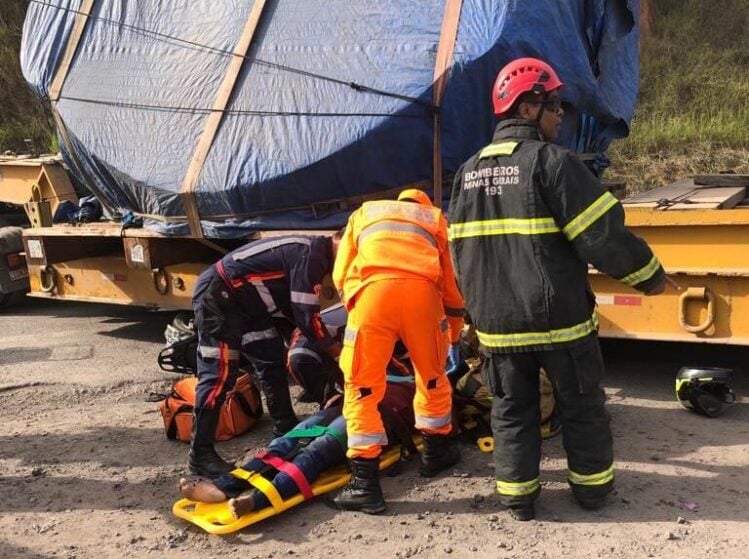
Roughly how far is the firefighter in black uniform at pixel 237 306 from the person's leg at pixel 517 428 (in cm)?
89

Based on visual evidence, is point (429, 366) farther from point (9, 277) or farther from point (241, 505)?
point (9, 277)

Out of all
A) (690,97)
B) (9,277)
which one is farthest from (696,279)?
(690,97)

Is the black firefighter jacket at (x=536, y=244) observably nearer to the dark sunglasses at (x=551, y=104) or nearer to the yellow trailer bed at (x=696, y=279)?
the dark sunglasses at (x=551, y=104)

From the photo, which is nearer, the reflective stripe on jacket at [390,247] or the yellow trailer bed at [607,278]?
the reflective stripe on jacket at [390,247]

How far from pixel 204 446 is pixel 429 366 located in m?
1.22

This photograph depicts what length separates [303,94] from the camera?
16.6 ft

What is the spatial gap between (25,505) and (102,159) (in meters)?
2.87

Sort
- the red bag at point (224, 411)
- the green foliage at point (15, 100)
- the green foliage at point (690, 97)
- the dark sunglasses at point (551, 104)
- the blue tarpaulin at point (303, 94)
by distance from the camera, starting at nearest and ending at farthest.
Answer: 1. the dark sunglasses at point (551, 104)
2. the red bag at point (224, 411)
3. the blue tarpaulin at point (303, 94)
4. the green foliage at point (690, 97)
5. the green foliage at point (15, 100)

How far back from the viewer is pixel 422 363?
355 cm

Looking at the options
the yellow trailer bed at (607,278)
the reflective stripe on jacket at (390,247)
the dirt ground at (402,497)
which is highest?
the reflective stripe on jacket at (390,247)

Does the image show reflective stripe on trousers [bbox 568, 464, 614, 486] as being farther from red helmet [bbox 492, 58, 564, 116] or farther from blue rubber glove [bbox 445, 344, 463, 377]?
red helmet [bbox 492, 58, 564, 116]

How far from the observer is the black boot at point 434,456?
3764 millimetres

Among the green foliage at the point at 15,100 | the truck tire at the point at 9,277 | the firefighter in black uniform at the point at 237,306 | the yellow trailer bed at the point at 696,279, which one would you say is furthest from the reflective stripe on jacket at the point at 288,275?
the green foliage at the point at 15,100

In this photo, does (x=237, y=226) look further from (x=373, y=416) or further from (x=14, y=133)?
(x=14, y=133)
